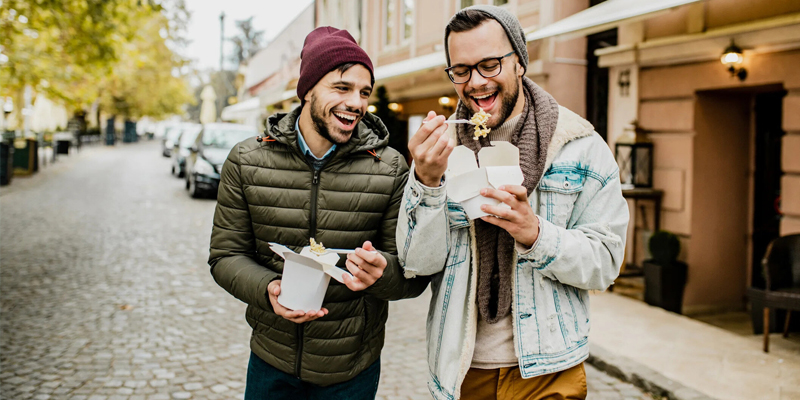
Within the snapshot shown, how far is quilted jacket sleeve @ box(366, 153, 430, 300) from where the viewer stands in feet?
6.95

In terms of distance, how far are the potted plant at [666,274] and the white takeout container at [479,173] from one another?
570cm

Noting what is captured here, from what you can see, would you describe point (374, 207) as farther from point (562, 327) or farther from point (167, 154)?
point (167, 154)

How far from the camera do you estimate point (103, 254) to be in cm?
908

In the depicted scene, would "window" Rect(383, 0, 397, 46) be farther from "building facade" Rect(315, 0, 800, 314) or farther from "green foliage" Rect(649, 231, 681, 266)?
"green foliage" Rect(649, 231, 681, 266)

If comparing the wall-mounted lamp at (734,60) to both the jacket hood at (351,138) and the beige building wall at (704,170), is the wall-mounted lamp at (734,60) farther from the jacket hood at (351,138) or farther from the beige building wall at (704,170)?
the jacket hood at (351,138)

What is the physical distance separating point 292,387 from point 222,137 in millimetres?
14661

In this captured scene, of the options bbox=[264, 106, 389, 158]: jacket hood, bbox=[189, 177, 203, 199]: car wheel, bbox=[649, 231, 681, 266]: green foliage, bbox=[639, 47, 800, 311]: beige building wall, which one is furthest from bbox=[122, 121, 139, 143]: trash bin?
bbox=[264, 106, 389, 158]: jacket hood

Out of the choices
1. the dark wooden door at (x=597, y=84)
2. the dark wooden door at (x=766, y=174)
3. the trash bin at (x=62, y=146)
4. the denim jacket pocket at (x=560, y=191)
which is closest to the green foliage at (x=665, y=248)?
the dark wooden door at (x=766, y=174)

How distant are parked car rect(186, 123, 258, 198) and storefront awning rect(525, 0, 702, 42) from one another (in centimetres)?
1007

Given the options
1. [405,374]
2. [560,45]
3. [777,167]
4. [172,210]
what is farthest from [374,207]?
[172,210]

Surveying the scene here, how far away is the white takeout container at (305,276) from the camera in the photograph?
76.5 inches

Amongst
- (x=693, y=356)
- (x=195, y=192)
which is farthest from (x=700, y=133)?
(x=195, y=192)

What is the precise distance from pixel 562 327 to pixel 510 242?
1.03 feet

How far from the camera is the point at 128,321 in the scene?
19.9ft
